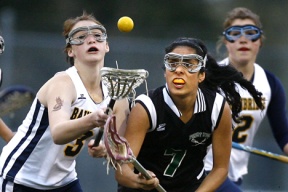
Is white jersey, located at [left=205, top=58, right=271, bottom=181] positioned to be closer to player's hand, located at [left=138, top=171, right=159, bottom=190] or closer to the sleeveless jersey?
the sleeveless jersey

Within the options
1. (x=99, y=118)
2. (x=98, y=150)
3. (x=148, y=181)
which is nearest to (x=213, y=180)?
(x=148, y=181)

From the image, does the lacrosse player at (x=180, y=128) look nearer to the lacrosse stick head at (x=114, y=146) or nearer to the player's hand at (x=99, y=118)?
the lacrosse stick head at (x=114, y=146)

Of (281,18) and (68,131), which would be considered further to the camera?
(281,18)

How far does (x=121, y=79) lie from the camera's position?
5.09 metres

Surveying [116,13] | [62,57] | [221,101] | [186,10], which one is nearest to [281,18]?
[186,10]

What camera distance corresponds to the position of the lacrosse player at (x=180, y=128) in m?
5.76

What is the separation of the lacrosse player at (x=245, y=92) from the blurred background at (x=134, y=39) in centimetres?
102

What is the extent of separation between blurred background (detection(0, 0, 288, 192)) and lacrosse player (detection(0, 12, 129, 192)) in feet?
9.47

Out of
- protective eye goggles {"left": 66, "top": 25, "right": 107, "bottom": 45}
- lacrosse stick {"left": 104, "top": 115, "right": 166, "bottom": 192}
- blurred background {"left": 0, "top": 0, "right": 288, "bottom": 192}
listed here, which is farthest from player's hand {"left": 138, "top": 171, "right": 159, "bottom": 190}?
blurred background {"left": 0, "top": 0, "right": 288, "bottom": 192}

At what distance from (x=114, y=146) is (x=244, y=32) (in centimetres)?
273

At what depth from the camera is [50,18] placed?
13203 mm

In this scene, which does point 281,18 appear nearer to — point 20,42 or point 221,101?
point 20,42

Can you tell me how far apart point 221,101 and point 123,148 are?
852mm

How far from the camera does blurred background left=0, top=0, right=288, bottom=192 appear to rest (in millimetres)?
10016
